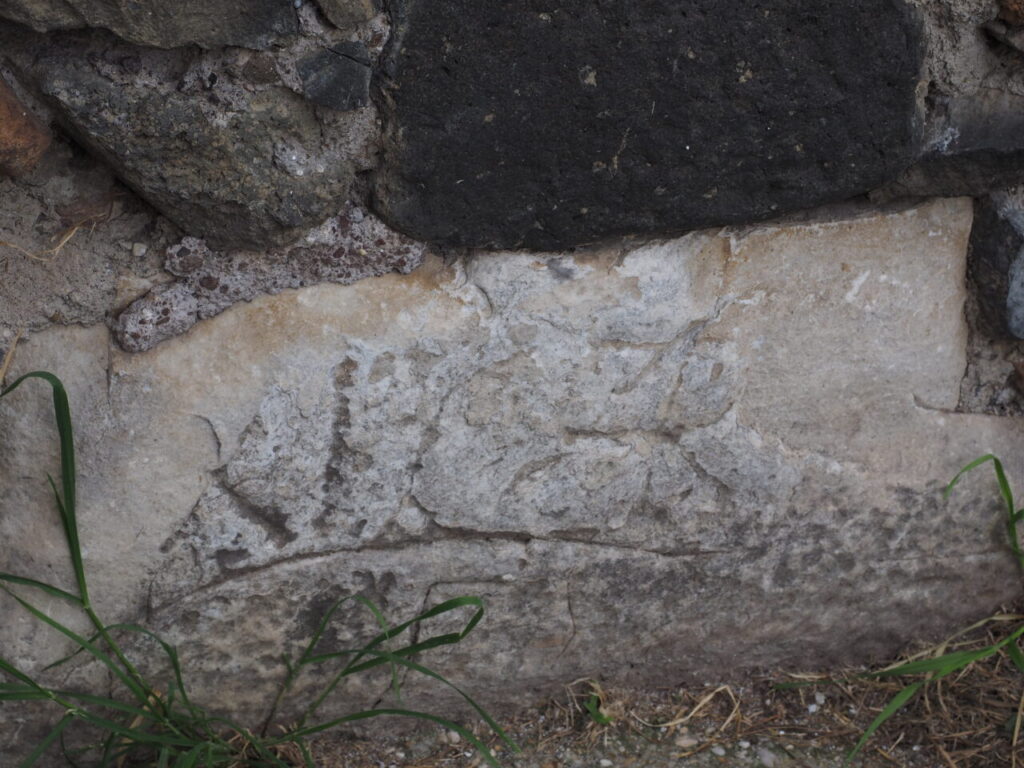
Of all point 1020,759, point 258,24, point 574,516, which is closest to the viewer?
point 258,24

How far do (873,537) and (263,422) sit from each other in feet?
2.83

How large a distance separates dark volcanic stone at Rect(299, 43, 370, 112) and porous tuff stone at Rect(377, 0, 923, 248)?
0.03 metres

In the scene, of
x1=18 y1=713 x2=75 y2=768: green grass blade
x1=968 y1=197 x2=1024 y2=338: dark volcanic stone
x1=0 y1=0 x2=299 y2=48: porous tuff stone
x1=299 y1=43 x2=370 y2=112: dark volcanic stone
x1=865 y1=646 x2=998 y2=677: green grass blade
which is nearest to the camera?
x1=0 y1=0 x2=299 y2=48: porous tuff stone

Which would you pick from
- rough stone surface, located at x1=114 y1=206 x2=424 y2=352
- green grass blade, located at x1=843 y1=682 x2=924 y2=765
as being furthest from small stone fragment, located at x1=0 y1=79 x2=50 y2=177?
green grass blade, located at x1=843 y1=682 x2=924 y2=765

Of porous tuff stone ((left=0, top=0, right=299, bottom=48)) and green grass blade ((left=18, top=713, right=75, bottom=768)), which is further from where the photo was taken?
green grass blade ((left=18, top=713, right=75, bottom=768))

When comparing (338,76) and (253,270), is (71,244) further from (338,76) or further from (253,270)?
(338,76)

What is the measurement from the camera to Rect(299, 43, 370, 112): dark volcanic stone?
1.09 metres

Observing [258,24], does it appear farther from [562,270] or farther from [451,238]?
[562,270]

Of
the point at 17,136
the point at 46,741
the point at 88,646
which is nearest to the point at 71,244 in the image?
the point at 17,136

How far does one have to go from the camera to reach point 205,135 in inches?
42.6

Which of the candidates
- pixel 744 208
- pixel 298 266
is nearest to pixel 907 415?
pixel 744 208

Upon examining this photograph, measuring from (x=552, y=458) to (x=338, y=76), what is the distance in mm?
540

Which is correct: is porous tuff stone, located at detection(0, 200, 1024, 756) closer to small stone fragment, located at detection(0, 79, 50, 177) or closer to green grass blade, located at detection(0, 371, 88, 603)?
green grass blade, located at detection(0, 371, 88, 603)

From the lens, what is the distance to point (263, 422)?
1.26m
